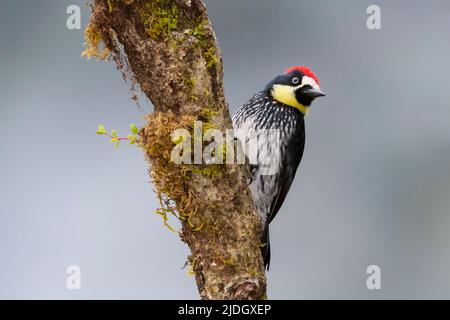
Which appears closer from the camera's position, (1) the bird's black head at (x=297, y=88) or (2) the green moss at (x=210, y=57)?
(2) the green moss at (x=210, y=57)

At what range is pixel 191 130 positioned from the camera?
2324 millimetres

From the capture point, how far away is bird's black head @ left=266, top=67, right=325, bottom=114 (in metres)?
3.66

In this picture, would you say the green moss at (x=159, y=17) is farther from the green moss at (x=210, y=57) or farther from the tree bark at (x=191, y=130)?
the green moss at (x=210, y=57)

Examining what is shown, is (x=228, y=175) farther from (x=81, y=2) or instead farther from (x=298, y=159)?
(x=81, y=2)

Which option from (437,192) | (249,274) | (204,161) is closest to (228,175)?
(204,161)

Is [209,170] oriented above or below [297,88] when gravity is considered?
below

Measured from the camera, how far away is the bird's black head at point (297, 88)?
12.0 feet

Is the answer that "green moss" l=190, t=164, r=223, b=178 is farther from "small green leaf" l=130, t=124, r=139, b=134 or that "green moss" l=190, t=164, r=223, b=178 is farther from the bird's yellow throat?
the bird's yellow throat

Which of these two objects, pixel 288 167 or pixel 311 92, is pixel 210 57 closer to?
pixel 311 92

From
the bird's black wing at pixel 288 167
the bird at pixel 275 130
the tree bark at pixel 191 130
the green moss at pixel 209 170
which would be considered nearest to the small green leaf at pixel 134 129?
the tree bark at pixel 191 130

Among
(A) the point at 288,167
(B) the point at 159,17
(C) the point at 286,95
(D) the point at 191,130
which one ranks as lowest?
(A) the point at 288,167

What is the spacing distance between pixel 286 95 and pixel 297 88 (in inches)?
3.2

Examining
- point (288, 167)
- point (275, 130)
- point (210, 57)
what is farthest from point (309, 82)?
point (210, 57)

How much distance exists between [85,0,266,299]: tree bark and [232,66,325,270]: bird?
1.24 meters
